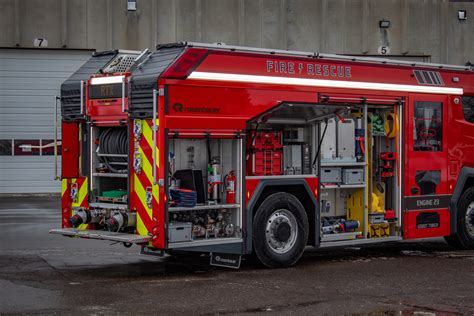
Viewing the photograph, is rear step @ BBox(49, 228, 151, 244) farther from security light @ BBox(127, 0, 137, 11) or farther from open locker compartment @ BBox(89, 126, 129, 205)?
security light @ BBox(127, 0, 137, 11)

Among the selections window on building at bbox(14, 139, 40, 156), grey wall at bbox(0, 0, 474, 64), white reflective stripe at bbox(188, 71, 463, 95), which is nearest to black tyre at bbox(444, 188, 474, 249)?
white reflective stripe at bbox(188, 71, 463, 95)

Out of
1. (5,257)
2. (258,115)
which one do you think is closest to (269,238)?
(258,115)

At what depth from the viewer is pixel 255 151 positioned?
12.7 m

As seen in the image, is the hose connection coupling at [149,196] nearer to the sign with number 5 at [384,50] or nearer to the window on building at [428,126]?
the window on building at [428,126]

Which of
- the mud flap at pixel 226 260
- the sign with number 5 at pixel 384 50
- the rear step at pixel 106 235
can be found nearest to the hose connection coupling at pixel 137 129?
the rear step at pixel 106 235

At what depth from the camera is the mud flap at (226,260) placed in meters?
12.3

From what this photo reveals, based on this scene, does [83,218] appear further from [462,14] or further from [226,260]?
[462,14]

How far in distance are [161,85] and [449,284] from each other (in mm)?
4157

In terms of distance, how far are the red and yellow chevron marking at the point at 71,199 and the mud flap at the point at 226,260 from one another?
179 cm

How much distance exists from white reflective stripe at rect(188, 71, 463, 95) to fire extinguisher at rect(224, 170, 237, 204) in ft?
4.02

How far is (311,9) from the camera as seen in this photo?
28688 millimetres

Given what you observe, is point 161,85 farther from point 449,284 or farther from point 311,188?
point 449,284

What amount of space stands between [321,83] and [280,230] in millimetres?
2120

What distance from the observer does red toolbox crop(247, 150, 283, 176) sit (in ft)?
41.3
